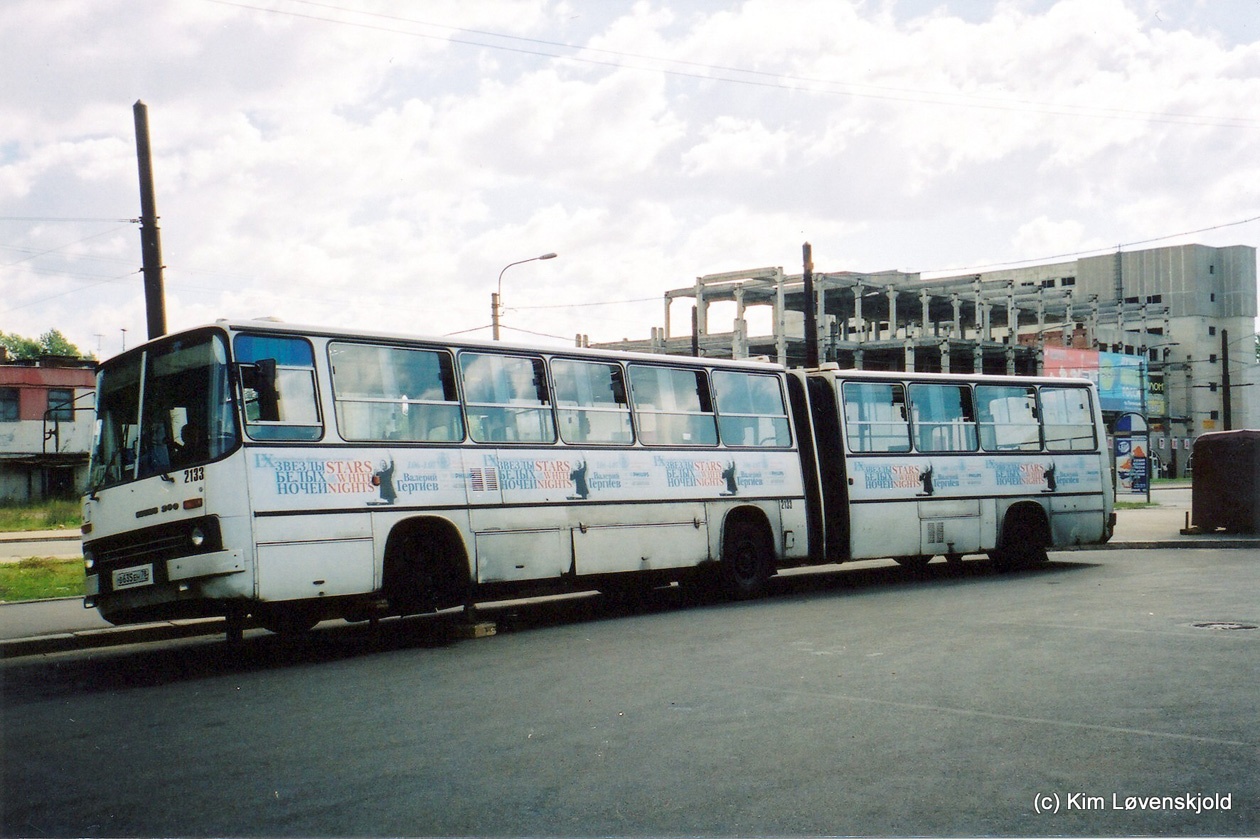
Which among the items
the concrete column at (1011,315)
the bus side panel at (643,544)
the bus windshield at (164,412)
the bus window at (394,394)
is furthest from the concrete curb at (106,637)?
the concrete column at (1011,315)

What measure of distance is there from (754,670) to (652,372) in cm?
601

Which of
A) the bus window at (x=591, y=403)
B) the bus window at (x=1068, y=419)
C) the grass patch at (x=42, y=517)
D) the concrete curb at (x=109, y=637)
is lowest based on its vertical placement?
the grass patch at (x=42, y=517)

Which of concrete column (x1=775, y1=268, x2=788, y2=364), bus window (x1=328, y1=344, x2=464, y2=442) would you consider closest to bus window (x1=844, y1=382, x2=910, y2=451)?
bus window (x1=328, y1=344, x2=464, y2=442)

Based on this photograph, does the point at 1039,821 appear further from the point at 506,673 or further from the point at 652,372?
the point at 652,372

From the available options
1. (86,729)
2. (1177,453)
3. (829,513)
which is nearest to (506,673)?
(86,729)

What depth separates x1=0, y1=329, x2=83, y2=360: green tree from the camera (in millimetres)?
107375

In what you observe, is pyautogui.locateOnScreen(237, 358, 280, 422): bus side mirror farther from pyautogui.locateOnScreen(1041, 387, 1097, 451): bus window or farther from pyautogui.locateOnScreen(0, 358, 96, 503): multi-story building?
pyautogui.locateOnScreen(0, 358, 96, 503): multi-story building

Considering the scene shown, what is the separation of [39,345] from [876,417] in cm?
11316

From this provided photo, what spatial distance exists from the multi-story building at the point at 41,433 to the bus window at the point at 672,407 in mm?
43734

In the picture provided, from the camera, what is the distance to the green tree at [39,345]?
352 feet

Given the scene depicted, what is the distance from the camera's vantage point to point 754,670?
8789 mm

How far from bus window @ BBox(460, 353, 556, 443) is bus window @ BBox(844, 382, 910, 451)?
210 inches

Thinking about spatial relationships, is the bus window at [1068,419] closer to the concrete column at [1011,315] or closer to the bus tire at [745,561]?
the bus tire at [745,561]

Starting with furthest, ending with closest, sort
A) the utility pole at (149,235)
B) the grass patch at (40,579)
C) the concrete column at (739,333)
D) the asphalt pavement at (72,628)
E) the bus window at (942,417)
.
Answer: the concrete column at (739,333) < the bus window at (942,417) < the grass patch at (40,579) < the utility pole at (149,235) < the asphalt pavement at (72,628)
